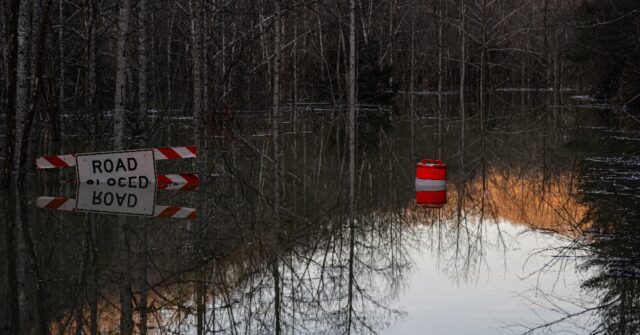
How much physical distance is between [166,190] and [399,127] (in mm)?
16951

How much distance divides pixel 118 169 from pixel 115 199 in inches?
55.9

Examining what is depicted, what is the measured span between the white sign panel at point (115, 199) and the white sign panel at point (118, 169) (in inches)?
6.4

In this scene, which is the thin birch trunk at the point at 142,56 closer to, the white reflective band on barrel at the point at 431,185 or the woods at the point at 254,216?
the woods at the point at 254,216

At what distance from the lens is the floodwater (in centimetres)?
688

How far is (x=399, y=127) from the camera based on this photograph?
29.9 meters

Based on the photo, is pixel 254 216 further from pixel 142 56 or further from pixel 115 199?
pixel 142 56

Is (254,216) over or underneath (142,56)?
underneath

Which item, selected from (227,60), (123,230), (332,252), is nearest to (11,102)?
(123,230)

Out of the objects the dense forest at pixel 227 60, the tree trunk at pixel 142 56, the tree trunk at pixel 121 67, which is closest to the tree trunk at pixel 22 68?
the dense forest at pixel 227 60

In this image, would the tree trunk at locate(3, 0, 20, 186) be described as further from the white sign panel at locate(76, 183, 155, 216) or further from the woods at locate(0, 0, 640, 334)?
the white sign panel at locate(76, 183, 155, 216)

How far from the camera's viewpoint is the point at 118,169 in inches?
556

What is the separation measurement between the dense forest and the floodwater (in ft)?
9.43

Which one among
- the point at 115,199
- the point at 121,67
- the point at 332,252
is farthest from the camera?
the point at 121,67

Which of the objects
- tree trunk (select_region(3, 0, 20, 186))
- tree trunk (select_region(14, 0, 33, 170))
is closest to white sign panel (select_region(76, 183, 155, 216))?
tree trunk (select_region(3, 0, 20, 186))
